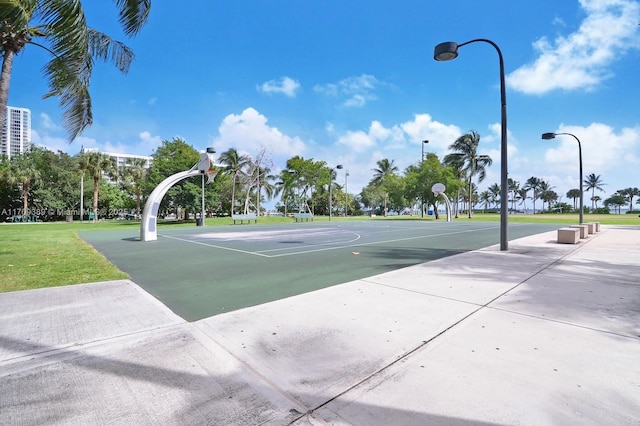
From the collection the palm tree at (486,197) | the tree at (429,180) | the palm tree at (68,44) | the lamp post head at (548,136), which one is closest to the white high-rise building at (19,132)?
the tree at (429,180)

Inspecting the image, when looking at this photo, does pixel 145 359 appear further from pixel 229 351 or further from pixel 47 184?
pixel 47 184

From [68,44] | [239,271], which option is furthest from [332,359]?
[68,44]

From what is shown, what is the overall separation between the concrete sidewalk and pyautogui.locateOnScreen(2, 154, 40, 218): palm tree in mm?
52787

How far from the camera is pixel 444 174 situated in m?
42.9

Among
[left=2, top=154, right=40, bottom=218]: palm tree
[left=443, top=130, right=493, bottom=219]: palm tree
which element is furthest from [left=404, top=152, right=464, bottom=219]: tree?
[left=2, top=154, right=40, bottom=218]: palm tree

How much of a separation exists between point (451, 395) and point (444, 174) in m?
44.0

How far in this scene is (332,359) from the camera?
3.07m

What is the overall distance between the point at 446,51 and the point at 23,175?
5659 cm

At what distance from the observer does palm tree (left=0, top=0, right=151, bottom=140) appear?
692 centimetres

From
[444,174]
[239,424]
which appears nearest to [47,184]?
[444,174]

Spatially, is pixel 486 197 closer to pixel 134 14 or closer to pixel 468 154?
pixel 468 154

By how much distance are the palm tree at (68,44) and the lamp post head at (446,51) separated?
877 centimetres

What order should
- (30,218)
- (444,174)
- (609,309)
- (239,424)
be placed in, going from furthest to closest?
(30,218)
(444,174)
(609,309)
(239,424)

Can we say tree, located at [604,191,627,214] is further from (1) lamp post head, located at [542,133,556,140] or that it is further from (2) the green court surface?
(2) the green court surface
